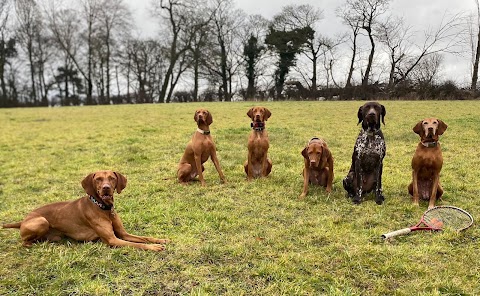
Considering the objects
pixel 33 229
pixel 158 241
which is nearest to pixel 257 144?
pixel 158 241

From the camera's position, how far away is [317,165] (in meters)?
6.33

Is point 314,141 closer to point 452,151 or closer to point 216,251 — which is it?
point 216,251

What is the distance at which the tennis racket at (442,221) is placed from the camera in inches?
178

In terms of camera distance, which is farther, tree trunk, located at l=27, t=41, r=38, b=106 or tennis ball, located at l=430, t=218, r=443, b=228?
tree trunk, located at l=27, t=41, r=38, b=106

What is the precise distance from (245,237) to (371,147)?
2.48m

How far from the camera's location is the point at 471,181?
22.5 ft

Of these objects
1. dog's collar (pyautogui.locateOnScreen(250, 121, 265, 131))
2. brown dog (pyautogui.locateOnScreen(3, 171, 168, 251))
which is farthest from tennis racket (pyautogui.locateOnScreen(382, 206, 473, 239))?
dog's collar (pyautogui.locateOnScreen(250, 121, 265, 131))

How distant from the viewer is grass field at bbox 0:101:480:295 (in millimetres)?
3525

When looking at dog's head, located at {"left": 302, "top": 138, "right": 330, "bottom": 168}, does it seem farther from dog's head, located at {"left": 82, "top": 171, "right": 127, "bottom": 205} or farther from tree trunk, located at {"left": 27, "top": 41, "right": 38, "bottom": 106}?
tree trunk, located at {"left": 27, "top": 41, "right": 38, "bottom": 106}

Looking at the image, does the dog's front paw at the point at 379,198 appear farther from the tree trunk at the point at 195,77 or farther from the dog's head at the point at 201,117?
the tree trunk at the point at 195,77

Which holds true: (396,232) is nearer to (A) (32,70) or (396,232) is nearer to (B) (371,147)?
(B) (371,147)

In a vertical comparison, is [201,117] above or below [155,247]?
above

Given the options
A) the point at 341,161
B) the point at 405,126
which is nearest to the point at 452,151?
the point at 341,161

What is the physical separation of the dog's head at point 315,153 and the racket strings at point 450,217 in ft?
6.20
